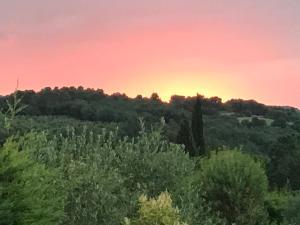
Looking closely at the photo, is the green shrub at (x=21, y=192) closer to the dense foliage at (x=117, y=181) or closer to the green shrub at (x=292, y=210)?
the dense foliage at (x=117, y=181)

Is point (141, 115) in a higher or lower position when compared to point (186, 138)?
higher

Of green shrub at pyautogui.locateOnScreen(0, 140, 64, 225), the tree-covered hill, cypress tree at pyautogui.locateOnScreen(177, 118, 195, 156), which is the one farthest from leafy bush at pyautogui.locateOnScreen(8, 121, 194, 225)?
the tree-covered hill

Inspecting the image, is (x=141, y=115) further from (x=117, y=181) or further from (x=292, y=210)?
(x=117, y=181)

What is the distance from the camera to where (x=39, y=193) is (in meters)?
14.6

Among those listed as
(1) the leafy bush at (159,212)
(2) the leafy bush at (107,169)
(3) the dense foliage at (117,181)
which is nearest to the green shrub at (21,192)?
(3) the dense foliage at (117,181)

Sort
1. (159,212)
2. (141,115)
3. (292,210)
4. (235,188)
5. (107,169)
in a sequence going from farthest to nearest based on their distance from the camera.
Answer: (141,115) < (292,210) < (235,188) < (107,169) < (159,212)

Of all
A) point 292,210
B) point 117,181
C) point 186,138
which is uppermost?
point 186,138

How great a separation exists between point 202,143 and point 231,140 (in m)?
21.8

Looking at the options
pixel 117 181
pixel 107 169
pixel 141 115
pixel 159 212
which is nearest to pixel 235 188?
pixel 107 169

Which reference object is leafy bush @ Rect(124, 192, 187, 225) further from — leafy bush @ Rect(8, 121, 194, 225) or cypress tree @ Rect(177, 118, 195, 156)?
cypress tree @ Rect(177, 118, 195, 156)

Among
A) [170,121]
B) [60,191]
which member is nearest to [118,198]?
[60,191]

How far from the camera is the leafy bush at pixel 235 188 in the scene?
103ft

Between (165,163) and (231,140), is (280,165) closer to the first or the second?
(231,140)

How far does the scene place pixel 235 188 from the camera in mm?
31875
